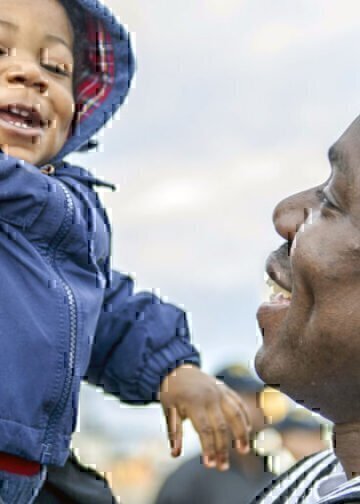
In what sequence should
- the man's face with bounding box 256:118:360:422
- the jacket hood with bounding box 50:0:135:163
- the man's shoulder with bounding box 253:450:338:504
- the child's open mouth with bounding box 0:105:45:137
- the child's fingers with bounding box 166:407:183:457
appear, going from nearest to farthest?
the man's face with bounding box 256:118:360:422 < the man's shoulder with bounding box 253:450:338:504 < the child's open mouth with bounding box 0:105:45:137 < the child's fingers with bounding box 166:407:183:457 < the jacket hood with bounding box 50:0:135:163

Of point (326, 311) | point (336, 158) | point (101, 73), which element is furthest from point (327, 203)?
point (101, 73)

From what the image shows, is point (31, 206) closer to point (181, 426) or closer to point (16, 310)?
point (16, 310)

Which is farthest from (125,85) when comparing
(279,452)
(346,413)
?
(279,452)

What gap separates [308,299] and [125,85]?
1391mm

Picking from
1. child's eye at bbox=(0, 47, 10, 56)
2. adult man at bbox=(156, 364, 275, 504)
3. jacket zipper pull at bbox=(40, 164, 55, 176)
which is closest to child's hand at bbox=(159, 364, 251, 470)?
jacket zipper pull at bbox=(40, 164, 55, 176)

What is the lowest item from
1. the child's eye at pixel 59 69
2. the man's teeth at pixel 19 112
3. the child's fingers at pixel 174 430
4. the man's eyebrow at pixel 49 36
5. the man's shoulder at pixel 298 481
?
the child's fingers at pixel 174 430

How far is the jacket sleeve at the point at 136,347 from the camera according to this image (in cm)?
276

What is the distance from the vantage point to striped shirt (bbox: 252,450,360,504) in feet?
6.49

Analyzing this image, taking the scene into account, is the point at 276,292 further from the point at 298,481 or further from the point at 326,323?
the point at 298,481

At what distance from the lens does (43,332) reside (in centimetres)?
230

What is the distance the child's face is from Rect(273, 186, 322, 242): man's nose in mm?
764

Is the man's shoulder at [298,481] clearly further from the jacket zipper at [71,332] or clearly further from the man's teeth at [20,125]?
the man's teeth at [20,125]

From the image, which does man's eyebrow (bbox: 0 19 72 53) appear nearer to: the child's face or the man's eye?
the child's face

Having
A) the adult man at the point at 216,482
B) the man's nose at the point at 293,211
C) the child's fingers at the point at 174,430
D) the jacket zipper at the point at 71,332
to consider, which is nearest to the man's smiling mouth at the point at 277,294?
the man's nose at the point at 293,211
